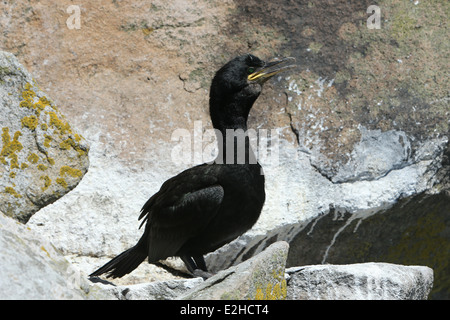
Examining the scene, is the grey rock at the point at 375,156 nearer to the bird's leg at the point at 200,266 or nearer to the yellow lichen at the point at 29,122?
the bird's leg at the point at 200,266

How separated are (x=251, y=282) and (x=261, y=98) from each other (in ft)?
11.3

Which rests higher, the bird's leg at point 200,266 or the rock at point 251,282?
the rock at point 251,282

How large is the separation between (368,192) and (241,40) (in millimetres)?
2080

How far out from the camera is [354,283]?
4.70 metres

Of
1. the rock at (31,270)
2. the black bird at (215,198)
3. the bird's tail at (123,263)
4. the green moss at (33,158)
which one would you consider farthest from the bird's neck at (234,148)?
the rock at (31,270)

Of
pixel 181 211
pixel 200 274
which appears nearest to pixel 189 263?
pixel 200 274

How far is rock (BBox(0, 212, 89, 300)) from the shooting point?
3.10 meters

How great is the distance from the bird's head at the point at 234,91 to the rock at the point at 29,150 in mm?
1411

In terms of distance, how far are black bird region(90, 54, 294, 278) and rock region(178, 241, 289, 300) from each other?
1.23m

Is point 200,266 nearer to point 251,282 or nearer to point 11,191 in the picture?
point 11,191

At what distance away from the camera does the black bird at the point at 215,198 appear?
17.7ft
